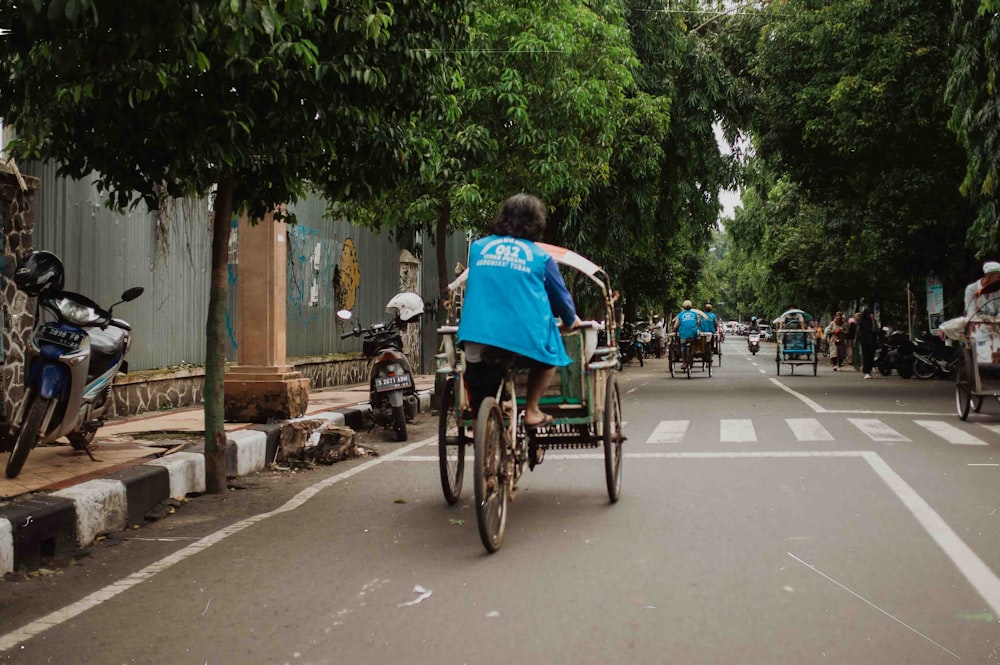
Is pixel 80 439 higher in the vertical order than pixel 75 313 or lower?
lower

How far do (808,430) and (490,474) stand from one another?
22.0ft

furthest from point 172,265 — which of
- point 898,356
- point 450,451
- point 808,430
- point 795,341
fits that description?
point 898,356

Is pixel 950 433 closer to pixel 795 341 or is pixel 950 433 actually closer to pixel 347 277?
pixel 347 277

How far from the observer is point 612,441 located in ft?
22.4

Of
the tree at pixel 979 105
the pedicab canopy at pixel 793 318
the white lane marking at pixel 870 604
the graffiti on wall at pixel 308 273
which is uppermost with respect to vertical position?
the tree at pixel 979 105

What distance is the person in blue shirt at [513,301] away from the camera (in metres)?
5.72

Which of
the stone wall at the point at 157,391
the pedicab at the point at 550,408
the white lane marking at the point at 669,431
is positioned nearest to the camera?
the pedicab at the point at 550,408

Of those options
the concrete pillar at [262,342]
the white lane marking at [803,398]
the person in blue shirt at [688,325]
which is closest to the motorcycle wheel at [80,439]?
the concrete pillar at [262,342]

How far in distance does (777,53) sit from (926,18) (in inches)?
134

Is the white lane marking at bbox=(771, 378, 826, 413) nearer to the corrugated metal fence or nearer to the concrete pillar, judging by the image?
the corrugated metal fence

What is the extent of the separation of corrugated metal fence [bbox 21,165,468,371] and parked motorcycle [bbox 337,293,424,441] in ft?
1.18

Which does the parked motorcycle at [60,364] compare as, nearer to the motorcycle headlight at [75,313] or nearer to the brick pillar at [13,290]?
the motorcycle headlight at [75,313]

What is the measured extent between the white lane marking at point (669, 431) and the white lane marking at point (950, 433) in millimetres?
2565

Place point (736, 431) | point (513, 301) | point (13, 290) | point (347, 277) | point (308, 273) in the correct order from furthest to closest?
point (347, 277), point (308, 273), point (736, 431), point (13, 290), point (513, 301)
